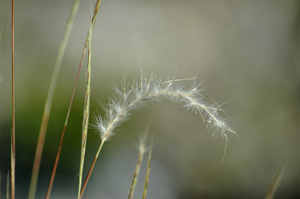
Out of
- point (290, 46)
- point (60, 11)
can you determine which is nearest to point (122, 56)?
point (60, 11)

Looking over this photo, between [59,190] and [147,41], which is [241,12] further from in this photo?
[59,190]

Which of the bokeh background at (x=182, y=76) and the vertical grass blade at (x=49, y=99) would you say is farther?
the bokeh background at (x=182, y=76)

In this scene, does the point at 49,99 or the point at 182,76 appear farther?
the point at 182,76

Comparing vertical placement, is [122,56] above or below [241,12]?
below

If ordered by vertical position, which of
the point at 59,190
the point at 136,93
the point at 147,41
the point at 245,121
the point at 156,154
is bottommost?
the point at 59,190

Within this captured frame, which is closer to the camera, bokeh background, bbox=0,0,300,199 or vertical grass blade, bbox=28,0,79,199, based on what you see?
vertical grass blade, bbox=28,0,79,199

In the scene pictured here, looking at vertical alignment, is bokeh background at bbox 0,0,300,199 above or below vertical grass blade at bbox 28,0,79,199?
above

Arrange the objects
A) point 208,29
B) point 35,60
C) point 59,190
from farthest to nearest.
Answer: point 208,29
point 35,60
point 59,190

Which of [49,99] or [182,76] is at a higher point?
[182,76]
